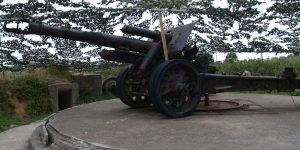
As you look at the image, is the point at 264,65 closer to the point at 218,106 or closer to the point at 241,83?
the point at 218,106

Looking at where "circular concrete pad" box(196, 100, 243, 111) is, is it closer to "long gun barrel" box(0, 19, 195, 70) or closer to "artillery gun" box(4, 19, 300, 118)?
"artillery gun" box(4, 19, 300, 118)

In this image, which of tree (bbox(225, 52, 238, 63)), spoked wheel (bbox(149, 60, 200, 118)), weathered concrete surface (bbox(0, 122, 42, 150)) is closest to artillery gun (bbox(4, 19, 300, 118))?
spoked wheel (bbox(149, 60, 200, 118))

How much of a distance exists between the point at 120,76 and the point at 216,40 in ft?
18.7

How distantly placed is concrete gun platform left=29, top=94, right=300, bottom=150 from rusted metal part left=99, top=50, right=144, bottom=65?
79cm

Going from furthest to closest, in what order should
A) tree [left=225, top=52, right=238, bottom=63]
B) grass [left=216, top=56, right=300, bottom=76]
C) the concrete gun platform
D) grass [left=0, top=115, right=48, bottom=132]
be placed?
tree [left=225, top=52, right=238, bottom=63] < grass [left=216, top=56, right=300, bottom=76] < grass [left=0, top=115, right=48, bottom=132] < the concrete gun platform

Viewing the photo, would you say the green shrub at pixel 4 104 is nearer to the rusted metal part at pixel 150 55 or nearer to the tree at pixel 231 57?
the rusted metal part at pixel 150 55

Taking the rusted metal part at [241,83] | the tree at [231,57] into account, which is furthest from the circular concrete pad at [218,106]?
the tree at [231,57]

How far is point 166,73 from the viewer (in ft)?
19.7

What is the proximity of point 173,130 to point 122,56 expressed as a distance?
6.39ft

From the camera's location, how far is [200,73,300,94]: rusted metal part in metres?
6.48

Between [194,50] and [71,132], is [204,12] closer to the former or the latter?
[194,50]

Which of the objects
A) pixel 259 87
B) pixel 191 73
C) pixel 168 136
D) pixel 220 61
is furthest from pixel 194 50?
pixel 220 61

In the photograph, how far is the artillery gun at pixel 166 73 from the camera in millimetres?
5953

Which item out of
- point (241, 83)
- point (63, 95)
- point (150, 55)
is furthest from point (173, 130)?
point (63, 95)
